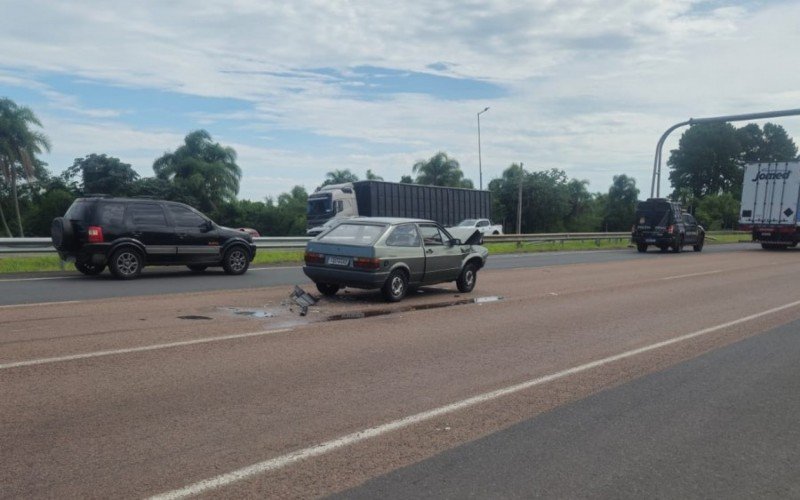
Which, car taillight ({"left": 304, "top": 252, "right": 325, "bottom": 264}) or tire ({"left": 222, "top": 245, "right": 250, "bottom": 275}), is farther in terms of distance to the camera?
tire ({"left": 222, "top": 245, "right": 250, "bottom": 275})

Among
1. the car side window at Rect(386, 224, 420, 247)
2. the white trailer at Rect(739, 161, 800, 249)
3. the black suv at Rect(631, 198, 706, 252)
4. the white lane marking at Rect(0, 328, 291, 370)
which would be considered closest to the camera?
the white lane marking at Rect(0, 328, 291, 370)

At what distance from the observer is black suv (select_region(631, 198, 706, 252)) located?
→ 3177cm

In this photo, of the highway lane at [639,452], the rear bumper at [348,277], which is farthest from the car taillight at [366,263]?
the highway lane at [639,452]

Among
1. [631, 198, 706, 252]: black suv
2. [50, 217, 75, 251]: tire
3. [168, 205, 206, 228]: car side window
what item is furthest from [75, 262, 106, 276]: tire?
[631, 198, 706, 252]: black suv

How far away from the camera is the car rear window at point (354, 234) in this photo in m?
12.0

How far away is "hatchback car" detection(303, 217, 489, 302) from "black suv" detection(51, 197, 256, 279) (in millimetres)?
4468

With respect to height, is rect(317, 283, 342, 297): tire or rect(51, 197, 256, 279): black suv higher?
rect(51, 197, 256, 279): black suv

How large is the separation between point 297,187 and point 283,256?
5558 cm

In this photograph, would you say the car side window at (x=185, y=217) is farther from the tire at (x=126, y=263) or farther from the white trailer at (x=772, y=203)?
the white trailer at (x=772, y=203)

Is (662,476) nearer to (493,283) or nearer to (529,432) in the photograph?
(529,432)

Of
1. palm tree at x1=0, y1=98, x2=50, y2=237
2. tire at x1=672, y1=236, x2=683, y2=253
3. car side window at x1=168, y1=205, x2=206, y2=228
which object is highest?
palm tree at x1=0, y1=98, x2=50, y2=237

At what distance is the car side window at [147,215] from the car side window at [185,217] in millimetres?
266

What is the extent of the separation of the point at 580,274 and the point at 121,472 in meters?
16.8

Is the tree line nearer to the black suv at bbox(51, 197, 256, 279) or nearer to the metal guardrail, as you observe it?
the metal guardrail
